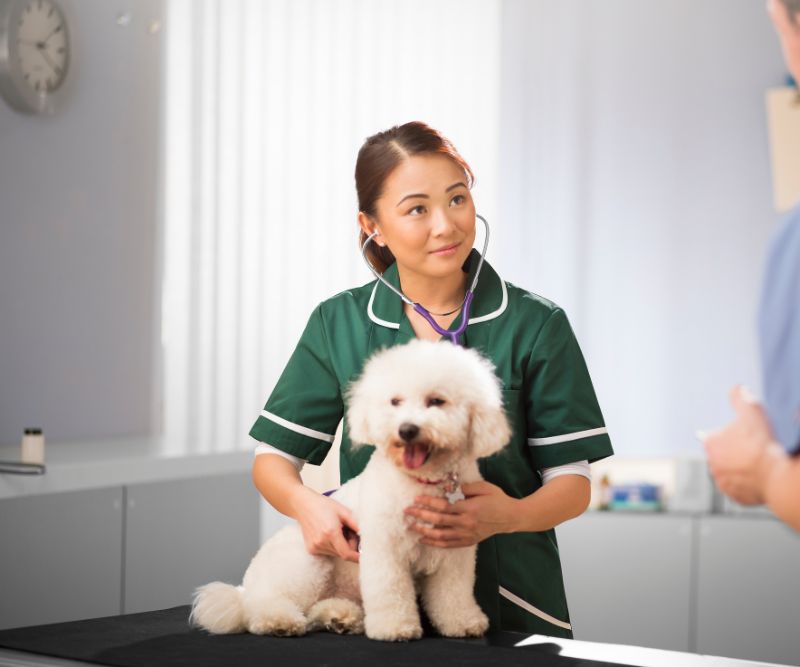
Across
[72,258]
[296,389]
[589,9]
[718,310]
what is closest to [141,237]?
[72,258]

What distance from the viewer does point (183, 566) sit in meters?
Answer: 3.44

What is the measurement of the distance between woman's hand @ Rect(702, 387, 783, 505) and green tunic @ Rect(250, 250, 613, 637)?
611 millimetres

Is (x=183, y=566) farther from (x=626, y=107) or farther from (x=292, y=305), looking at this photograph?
(x=626, y=107)

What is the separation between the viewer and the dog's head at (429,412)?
139 centimetres

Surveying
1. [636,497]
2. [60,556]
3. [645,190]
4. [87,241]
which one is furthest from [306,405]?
[645,190]

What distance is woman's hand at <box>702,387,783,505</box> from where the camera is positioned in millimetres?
952

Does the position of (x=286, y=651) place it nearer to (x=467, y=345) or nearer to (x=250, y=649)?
(x=250, y=649)

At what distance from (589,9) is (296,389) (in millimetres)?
A: 2744

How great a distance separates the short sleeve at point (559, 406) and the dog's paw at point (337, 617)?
38 cm

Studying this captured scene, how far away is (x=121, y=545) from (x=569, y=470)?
199 centimetres

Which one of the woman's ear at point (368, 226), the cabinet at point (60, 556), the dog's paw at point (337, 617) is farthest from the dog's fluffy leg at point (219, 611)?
the cabinet at point (60, 556)

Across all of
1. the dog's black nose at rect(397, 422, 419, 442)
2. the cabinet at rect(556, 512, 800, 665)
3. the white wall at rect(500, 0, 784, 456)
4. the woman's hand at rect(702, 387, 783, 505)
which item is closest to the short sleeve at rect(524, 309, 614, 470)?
the dog's black nose at rect(397, 422, 419, 442)

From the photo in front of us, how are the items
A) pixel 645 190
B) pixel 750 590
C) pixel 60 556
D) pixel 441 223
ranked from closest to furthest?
1. pixel 441 223
2. pixel 60 556
3. pixel 750 590
4. pixel 645 190

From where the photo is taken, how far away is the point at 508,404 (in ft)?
5.32
